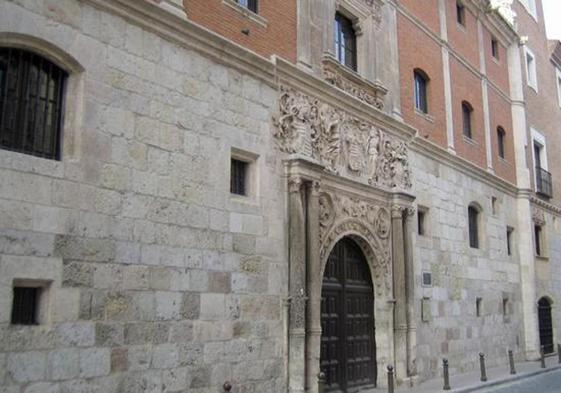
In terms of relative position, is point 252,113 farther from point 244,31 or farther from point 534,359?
point 534,359

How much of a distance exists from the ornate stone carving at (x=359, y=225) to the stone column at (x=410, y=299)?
598mm

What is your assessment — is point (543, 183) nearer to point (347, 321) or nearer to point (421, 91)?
point (421, 91)

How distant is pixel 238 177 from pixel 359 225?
3716 mm

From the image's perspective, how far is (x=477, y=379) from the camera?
49.3ft

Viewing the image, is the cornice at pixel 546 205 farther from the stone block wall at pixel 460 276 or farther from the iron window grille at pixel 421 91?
the iron window grille at pixel 421 91

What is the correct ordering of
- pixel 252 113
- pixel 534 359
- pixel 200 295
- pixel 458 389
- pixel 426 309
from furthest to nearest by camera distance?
pixel 534 359 → pixel 426 309 → pixel 458 389 → pixel 252 113 → pixel 200 295

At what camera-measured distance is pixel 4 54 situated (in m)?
7.03

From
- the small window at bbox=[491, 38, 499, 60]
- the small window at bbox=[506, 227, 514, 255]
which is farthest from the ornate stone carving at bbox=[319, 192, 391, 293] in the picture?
the small window at bbox=[491, 38, 499, 60]

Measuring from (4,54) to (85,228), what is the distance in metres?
2.21

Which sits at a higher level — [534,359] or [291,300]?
[291,300]

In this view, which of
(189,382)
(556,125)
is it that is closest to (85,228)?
(189,382)

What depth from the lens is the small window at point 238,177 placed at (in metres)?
10.0

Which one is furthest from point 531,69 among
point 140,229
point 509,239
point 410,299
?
point 140,229

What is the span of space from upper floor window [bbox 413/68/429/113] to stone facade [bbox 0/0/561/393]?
1.18 feet
